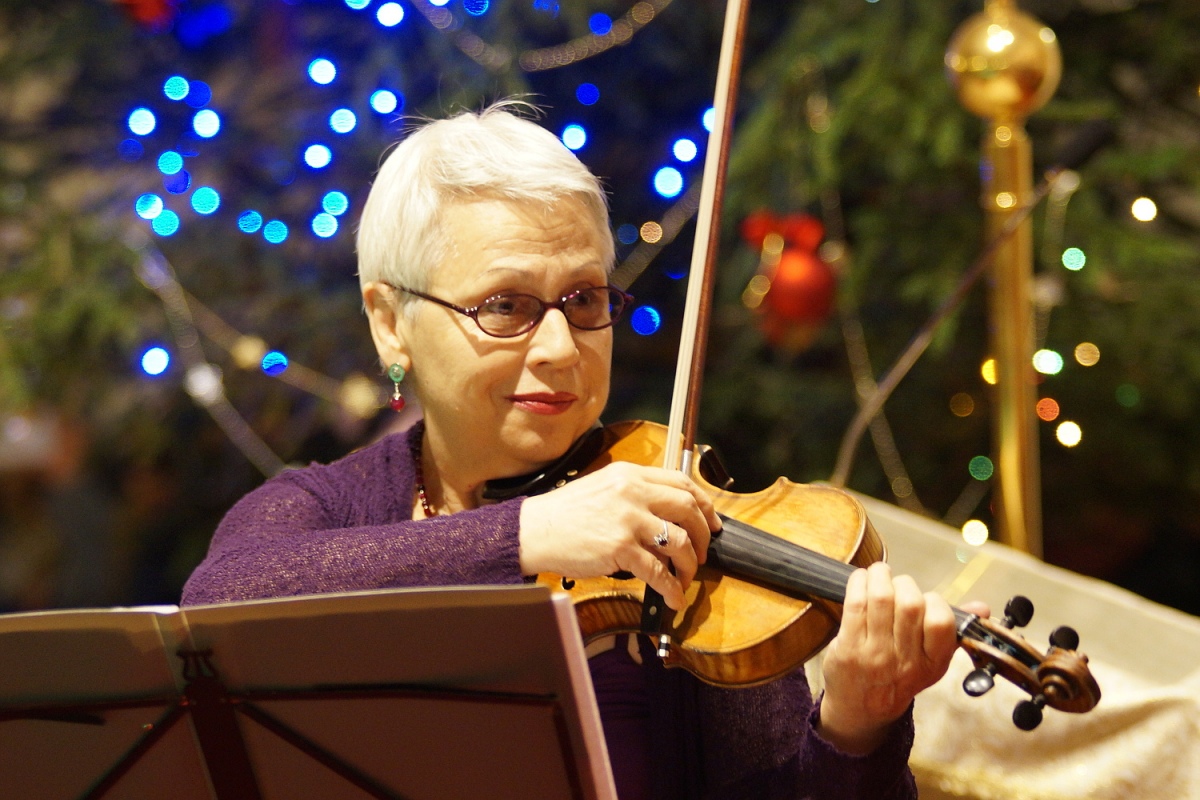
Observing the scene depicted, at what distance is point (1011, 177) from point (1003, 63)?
23 centimetres

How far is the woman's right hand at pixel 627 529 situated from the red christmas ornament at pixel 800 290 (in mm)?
1761

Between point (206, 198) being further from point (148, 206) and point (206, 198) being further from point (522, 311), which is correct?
point (522, 311)

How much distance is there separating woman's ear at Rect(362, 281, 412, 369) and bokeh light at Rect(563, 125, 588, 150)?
68.0 inches

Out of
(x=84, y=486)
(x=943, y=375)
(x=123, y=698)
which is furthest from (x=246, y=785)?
(x=84, y=486)

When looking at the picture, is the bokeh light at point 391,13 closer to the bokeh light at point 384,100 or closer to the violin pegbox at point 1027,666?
the bokeh light at point 384,100

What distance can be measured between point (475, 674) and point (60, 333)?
249cm

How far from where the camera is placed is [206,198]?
126 inches

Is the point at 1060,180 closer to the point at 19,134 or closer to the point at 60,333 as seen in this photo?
the point at 60,333

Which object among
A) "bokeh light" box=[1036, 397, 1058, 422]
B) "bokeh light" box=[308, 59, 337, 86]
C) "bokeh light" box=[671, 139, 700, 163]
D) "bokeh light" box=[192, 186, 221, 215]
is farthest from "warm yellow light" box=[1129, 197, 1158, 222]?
"bokeh light" box=[192, 186, 221, 215]

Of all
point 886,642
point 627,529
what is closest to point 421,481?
point 627,529

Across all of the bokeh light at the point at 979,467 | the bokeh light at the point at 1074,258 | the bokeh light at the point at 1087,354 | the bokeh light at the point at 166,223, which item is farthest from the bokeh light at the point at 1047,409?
the bokeh light at the point at 166,223

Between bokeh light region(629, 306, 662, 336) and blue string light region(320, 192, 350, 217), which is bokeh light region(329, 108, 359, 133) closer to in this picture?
blue string light region(320, 192, 350, 217)

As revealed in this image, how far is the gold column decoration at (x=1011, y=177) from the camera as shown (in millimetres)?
1908

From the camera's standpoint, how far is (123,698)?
1.01m
